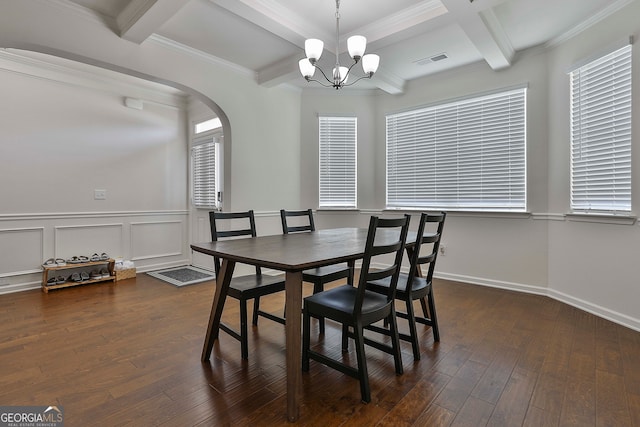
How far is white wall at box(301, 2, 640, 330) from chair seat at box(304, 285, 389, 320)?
2404 mm

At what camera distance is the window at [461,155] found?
3.86 meters

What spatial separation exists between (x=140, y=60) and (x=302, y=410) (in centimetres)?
332

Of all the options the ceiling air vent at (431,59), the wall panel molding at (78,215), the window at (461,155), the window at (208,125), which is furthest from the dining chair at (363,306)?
the wall panel molding at (78,215)

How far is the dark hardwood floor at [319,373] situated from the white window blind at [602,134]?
44.2 inches

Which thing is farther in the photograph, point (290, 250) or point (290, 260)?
point (290, 250)

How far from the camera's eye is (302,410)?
66.0 inches

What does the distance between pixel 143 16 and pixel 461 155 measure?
3702 mm

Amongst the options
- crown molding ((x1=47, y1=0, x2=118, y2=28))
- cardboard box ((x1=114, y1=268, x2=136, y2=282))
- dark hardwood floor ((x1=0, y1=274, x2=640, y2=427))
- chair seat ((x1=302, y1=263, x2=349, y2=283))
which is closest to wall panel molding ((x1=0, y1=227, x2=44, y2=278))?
cardboard box ((x1=114, y1=268, x2=136, y2=282))

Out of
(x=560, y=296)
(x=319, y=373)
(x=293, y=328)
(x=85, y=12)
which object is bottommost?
(x=319, y=373)

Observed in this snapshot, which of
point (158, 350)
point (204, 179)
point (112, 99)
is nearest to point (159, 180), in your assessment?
point (204, 179)

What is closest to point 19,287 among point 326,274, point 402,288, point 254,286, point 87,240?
point 87,240

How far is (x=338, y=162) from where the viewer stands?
A: 504 centimetres

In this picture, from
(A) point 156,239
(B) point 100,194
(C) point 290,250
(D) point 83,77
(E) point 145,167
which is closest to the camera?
(C) point 290,250

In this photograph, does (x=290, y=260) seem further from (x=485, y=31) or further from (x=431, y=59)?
(x=431, y=59)
